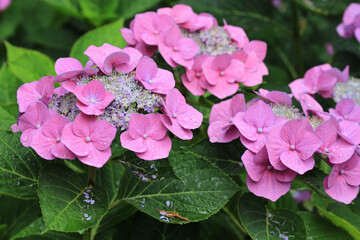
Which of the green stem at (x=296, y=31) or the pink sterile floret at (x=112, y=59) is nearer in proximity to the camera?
the pink sterile floret at (x=112, y=59)

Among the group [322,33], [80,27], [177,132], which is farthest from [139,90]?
[322,33]

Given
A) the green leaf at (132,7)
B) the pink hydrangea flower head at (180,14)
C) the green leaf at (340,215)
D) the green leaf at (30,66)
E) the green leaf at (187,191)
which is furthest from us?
the green leaf at (132,7)

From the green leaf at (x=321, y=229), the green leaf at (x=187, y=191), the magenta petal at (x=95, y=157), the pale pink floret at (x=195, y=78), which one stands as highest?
the magenta petal at (x=95, y=157)

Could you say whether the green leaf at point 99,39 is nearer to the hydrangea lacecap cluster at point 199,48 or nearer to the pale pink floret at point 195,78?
the hydrangea lacecap cluster at point 199,48

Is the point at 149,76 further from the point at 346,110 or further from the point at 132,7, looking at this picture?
the point at 132,7

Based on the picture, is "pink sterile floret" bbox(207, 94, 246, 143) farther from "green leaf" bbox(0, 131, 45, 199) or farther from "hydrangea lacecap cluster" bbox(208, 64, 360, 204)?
"green leaf" bbox(0, 131, 45, 199)

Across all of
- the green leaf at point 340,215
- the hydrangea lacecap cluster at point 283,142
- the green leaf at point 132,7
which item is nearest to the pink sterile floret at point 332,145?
the hydrangea lacecap cluster at point 283,142
